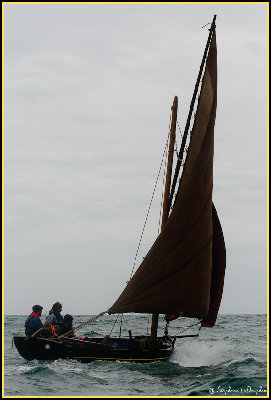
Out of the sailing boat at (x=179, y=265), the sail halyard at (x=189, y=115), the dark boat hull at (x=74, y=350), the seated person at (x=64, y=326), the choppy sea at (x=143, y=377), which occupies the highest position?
the sail halyard at (x=189, y=115)

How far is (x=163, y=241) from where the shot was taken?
19.0 metres

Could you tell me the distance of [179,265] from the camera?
1905 cm

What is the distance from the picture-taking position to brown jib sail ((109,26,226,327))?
1894 cm

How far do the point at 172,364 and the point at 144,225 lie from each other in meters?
4.36

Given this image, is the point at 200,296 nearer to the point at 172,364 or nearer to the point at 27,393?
the point at 172,364

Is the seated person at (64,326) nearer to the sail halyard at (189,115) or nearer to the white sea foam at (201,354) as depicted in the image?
the white sea foam at (201,354)

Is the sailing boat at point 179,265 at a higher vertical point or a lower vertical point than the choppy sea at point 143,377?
higher

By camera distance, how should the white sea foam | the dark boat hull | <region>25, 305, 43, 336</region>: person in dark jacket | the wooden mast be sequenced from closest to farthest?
1. the dark boat hull
2. <region>25, 305, 43, 336</region>: person in dark jacket
3. the wooden mast
4. the white sea foam

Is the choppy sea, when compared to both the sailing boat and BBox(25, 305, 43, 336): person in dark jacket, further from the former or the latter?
BBox(25, 305, 43, 336): person in dark jacket

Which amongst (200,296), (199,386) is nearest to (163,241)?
(200,296)

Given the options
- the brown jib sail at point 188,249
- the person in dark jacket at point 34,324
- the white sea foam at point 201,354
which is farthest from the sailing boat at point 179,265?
the white sea foam at point 201,354

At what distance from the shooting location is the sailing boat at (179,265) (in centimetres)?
1897

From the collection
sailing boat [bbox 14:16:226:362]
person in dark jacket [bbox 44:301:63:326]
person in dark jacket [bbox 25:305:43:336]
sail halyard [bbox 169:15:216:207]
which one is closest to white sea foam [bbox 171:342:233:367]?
sailing boat [bbox 14:16:226:362]

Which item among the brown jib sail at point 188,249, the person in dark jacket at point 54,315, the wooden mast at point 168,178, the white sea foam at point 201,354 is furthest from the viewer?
the white sea foam at point 201,354
